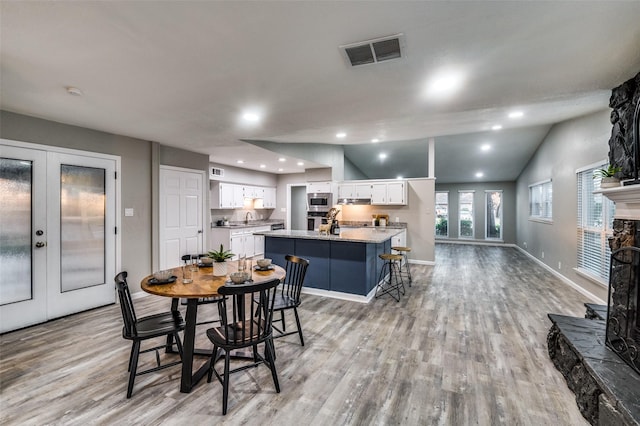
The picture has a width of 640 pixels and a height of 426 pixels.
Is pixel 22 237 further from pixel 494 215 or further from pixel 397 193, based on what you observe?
pixel 494 215

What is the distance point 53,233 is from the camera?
139 inches

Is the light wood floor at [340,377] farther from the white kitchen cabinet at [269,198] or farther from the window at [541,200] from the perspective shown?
the white kitchen cabinet at [269,198]

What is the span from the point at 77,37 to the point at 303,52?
148cm

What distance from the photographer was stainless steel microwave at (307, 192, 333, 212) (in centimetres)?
746

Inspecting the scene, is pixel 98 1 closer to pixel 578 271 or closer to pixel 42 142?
pixel 42 142

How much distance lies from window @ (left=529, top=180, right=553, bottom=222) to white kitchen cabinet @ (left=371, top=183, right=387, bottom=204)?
364 cm

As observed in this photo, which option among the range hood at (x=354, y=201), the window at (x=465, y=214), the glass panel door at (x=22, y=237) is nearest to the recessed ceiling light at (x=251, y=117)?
the glass panel door at (x=22, y=237)

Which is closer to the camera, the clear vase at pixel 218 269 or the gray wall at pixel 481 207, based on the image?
the clear vase at pixel 218 269

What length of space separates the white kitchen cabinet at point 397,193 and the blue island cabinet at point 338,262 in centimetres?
258

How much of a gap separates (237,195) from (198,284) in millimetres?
5546

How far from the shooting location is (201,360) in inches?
103

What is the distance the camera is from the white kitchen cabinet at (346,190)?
755 cm

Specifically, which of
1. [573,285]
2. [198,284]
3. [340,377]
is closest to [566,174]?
[573,285]

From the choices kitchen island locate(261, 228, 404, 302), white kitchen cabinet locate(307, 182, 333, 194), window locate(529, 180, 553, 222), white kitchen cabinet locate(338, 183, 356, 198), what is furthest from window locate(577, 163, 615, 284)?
white kitchen cabinet locate(307, 182, 333, 194)
